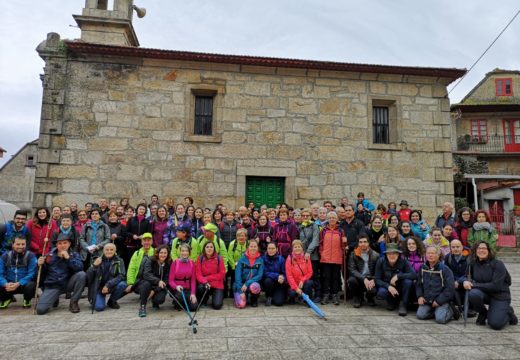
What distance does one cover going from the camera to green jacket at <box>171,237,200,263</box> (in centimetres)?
563

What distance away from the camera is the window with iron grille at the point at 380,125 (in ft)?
33.6

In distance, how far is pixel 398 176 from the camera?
977 centimetres

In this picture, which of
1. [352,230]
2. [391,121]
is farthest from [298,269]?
[391,121]

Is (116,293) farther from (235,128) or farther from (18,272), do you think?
(235,128)

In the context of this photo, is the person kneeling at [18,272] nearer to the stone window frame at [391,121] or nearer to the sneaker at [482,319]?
the sneaker at [482,319]

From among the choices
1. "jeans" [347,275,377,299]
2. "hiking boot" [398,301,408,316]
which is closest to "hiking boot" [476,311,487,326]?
"hiking boot" [398,301,408,316]

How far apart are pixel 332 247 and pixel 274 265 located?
103cm

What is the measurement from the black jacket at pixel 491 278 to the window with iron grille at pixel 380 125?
587cm

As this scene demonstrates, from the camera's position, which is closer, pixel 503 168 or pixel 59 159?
pixel 59 159

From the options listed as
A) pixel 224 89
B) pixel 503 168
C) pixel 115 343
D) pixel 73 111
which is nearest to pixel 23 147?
pixel 73 111

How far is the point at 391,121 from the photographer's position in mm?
10266

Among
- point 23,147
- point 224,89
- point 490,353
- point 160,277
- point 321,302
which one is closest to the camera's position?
point 490,353

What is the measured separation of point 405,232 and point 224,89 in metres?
6.09

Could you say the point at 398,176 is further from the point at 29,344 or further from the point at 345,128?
the point at 29,344
